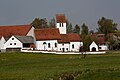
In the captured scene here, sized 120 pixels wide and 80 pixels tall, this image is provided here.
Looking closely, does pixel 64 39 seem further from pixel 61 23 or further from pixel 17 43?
pixel 17 43

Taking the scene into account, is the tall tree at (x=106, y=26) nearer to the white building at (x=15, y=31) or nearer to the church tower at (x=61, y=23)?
the church tower at (x=61, y=23)

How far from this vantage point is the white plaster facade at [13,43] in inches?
4748

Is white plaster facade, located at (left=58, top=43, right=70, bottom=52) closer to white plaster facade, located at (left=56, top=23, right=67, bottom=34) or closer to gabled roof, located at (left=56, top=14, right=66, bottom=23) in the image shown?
white plaster facade, located at (left=56, top=23, right=67, bottom=34)

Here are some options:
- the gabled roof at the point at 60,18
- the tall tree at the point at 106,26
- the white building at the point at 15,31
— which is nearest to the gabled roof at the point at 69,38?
the gabled roof at the point at 60,18

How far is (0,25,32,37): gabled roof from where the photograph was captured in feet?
426

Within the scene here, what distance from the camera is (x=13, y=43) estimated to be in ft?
400

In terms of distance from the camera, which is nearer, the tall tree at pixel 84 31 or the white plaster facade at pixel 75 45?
the white plaster facade at pixel 75 45

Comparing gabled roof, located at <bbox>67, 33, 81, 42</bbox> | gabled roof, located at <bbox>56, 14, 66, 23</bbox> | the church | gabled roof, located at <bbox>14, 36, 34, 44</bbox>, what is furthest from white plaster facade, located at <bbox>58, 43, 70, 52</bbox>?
gabled roof, located at <bbox>56, 14, 66, 23</bbox>

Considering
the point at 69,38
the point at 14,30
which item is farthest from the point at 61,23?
the point at 14,30

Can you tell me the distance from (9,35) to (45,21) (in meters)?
53.4

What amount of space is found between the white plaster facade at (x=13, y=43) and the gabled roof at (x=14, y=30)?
6891 millimetres

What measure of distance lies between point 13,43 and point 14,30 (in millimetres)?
11728

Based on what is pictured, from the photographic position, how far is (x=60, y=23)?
138 metres

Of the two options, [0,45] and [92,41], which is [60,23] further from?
[0,45]
